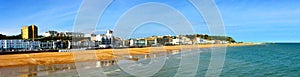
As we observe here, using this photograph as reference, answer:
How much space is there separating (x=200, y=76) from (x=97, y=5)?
13.2 metres

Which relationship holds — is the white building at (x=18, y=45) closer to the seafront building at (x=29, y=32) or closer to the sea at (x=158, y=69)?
the seafront building at (x=29, y=32)

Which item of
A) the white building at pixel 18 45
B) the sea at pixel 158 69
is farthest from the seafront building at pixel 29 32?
the sea at pixel 158 69

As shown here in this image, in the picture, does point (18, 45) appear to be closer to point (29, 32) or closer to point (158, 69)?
point (29, 32)

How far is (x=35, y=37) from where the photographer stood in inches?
3014

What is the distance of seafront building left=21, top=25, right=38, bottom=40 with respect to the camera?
73.1 m

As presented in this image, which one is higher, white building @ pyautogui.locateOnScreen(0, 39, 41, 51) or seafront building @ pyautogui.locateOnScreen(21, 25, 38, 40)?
seafront building @ pyautogui.locateOnScreen(21, 25, 38, 40)

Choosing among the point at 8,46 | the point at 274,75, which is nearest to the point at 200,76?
the point at 274,75

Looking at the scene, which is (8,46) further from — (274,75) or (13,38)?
(274,75)

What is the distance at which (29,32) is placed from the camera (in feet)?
241

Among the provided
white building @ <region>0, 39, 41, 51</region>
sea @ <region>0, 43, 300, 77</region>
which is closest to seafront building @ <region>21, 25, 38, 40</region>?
white building @ <region>0, 39, 41, 51</region>

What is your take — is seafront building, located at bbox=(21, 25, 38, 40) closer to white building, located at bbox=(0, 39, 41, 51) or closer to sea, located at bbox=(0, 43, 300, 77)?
white building, located at bbox=(0, 39, 41, 51)

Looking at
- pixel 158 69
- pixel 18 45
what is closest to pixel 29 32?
pixel 18 45

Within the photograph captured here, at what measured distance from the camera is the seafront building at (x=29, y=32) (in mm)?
73075

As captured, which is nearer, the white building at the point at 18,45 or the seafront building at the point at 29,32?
the white building at the point at 18,45
